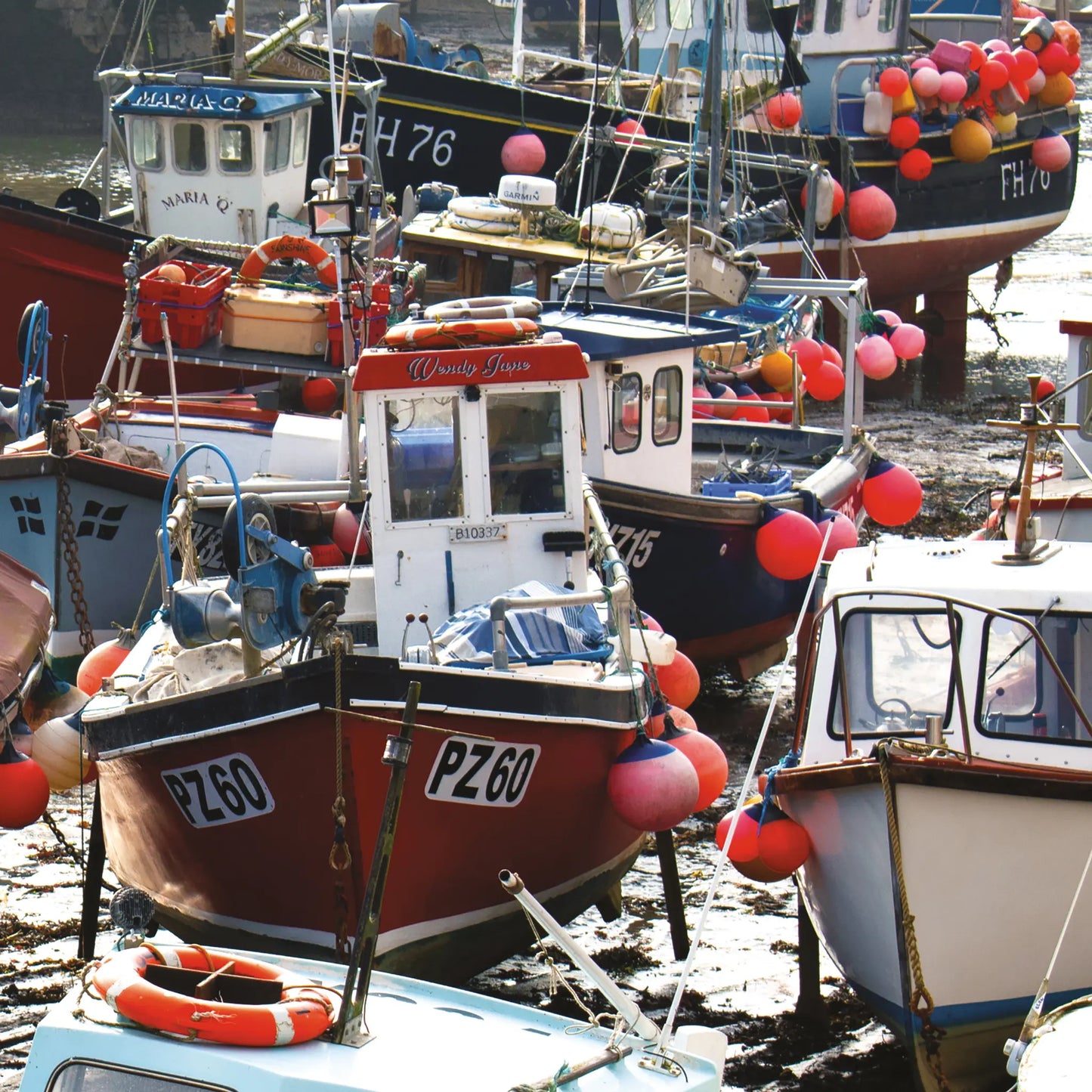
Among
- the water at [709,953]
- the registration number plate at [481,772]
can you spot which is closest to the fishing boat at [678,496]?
the water at [709,953]

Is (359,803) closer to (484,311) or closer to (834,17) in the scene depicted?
(484,311)

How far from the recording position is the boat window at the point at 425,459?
851 centimetres

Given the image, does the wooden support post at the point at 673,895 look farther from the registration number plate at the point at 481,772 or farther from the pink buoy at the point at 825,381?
the pink buoy at the point at 825,381

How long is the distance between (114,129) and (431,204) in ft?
13.4

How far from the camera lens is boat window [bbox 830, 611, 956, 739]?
700cm

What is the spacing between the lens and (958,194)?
79.5ft

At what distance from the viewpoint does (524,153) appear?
2155 cm

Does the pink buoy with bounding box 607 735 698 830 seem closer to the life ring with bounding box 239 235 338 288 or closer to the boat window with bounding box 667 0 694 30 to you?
the life ring with bounding box 239 235 338 288

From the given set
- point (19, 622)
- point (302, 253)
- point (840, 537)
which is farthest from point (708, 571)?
point (19, 622)

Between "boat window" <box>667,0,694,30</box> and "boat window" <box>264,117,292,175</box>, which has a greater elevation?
"boat window" <box>667,0,694,30</box>

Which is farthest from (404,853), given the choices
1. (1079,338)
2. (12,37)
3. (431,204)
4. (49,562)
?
(12,37)

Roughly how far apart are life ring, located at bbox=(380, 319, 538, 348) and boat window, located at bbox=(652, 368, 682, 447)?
3.08m

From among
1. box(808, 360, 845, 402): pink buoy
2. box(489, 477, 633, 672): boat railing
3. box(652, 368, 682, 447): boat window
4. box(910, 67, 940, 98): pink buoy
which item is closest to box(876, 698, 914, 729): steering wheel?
box(489, 477, 633, 672): boat railing

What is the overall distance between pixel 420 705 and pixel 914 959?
2.07 meters
